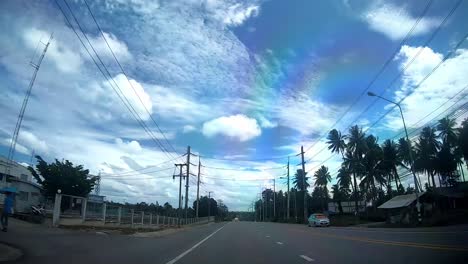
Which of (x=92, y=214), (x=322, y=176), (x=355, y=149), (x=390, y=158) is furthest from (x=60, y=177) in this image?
(x=322, y=176)

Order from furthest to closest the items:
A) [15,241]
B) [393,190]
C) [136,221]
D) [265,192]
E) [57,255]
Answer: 1. [265,192]
2. [393,190]
3. [136,221]
4. [15,241]
5. [57,255]

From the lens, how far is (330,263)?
11.7m

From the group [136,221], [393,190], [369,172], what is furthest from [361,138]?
[136,221]

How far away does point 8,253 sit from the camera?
1229 centimetres

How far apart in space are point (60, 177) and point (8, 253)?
43.9 meters

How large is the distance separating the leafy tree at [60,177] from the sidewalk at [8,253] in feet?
137

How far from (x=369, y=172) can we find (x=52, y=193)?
197 feet

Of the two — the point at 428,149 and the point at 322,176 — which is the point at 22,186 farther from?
the point at 322,176

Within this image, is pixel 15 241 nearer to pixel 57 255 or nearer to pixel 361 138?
pixel 57 255

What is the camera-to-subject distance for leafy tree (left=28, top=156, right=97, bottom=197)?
53.1m

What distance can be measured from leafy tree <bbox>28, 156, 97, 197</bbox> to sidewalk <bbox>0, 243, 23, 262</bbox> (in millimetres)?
41772

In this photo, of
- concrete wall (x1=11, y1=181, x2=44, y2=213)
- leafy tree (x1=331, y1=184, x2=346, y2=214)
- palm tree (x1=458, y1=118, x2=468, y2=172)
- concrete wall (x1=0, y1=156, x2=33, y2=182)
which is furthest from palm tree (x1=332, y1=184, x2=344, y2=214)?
concrete wall (x1=11, y1=181, x2=44, y2=213)

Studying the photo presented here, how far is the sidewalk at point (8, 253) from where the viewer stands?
11.4m

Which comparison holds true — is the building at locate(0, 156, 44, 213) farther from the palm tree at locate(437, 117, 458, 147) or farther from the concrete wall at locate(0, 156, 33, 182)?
the palm tree at locate(437, 117, 458, 147)
